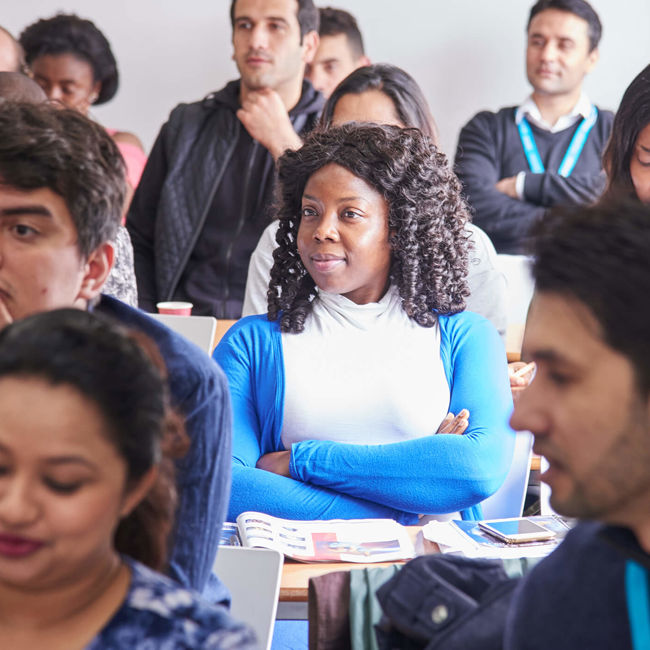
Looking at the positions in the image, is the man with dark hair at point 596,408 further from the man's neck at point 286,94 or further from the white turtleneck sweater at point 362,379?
the man's neck at point 286,94

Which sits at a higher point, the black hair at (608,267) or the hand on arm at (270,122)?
the hand on arm at (270,122)

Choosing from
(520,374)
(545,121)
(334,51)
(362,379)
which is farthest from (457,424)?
(334,51)

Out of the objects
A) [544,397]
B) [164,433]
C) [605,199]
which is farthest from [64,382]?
[605,199]

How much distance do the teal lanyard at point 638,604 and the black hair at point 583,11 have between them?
4532mm

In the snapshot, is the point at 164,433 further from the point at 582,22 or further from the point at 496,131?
the point at 582,22

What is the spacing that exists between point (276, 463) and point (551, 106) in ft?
11.3

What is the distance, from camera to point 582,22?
201 inches

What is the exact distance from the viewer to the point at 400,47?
5723mm

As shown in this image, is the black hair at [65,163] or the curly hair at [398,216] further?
the curly hair at [398,216]

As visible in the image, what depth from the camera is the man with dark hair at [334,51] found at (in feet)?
17.3

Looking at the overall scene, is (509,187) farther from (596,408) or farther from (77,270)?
(596,408)

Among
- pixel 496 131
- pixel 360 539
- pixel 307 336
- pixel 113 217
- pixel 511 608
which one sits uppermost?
pixel 496 131

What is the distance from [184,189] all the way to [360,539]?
234cm

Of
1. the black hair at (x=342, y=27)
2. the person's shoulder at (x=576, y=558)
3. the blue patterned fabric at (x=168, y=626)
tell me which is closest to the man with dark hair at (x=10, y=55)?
the black hair at (x=342, y=27)
